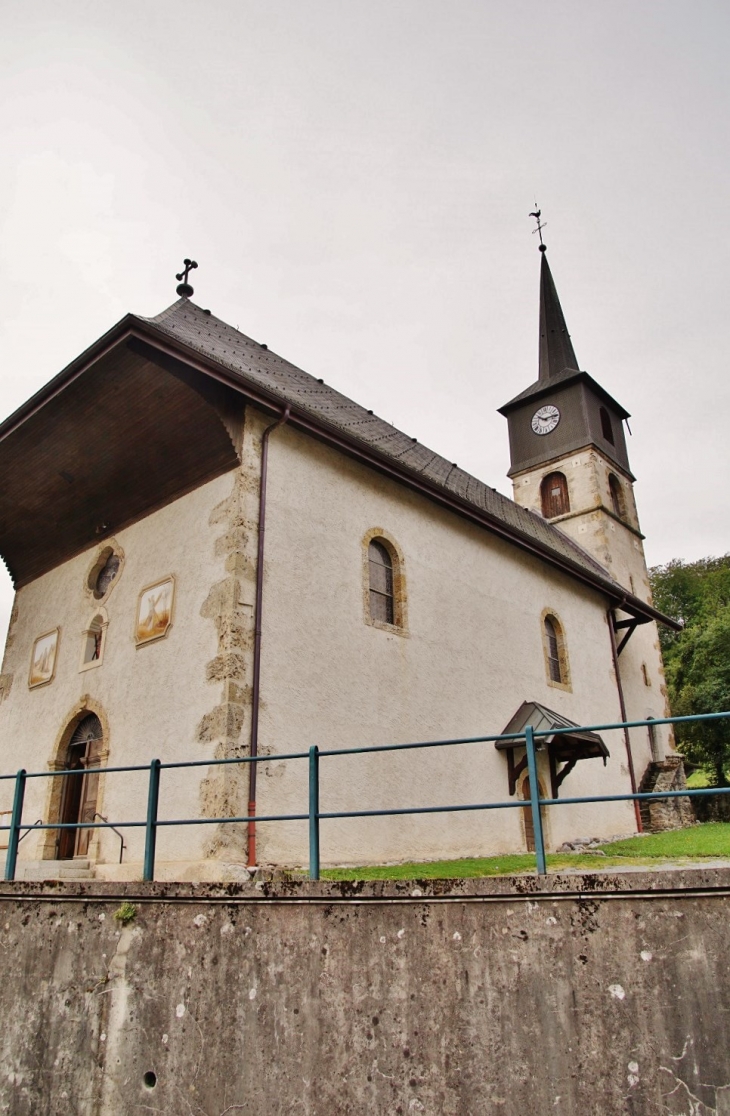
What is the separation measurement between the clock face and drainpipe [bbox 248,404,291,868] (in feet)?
59.8

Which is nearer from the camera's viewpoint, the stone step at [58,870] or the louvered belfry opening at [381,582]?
the stone step at [58,870]

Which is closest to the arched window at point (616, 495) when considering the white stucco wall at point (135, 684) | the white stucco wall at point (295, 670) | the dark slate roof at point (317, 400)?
the dark slate roof at point (317, 400)

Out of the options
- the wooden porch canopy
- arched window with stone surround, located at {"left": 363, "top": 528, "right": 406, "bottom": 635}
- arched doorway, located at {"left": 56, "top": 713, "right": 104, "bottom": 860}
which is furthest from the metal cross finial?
the wooden porch canopy

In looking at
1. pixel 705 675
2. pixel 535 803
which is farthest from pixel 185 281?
pixel 705 675

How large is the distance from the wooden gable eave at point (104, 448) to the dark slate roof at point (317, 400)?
0.77 m

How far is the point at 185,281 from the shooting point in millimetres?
15156

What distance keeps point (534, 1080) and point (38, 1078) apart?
378 cm

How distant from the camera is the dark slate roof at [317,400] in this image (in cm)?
1255

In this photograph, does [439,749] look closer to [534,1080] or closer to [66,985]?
[66,985]

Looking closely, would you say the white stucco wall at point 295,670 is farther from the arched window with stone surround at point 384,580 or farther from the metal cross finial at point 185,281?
the metal cross finial at point 185,281

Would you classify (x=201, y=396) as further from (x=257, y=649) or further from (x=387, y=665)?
(x=387, y=665)

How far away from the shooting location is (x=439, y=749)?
1206 centimetres

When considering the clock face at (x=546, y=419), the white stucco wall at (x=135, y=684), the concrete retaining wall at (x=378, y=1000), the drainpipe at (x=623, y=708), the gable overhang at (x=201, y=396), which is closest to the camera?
the concrete retaining wall at (x=378, y=1000)

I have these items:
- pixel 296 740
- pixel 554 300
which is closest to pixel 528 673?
pixel 296 740
